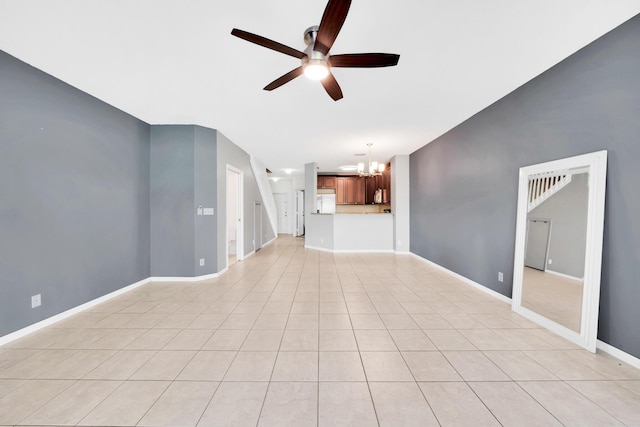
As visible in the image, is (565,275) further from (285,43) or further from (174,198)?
(174,198)

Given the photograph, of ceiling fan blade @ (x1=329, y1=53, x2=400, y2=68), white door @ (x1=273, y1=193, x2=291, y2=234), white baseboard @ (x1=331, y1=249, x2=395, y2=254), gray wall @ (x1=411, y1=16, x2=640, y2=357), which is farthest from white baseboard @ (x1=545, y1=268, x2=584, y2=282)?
white door @ (x1=273, y1=193, x2=291, y2=234)

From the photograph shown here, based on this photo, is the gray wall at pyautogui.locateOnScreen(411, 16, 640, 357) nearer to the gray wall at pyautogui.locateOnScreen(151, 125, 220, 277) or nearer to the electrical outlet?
the gray wall at pyautogui.locateOnScreen(151, 125, 220, 277)

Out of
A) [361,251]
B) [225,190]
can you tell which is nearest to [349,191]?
[361,251]

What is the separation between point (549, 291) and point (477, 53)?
2.42 m

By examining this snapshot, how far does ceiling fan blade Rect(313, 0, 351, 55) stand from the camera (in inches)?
58.2

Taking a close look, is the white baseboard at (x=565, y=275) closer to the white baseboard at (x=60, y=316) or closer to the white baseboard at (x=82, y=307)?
the white baseboard at (x=82, y=307)

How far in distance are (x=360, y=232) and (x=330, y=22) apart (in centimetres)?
587

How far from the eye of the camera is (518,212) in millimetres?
2984

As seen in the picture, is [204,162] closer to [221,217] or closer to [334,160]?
[221,217]

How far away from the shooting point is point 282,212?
1180 cm

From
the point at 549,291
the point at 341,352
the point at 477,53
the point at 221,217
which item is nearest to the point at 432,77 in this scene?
the point at 477,53

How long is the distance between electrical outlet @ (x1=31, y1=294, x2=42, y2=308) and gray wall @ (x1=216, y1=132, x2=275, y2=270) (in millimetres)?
2271

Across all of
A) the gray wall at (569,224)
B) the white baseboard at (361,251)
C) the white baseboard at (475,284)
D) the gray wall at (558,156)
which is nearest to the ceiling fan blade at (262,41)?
the gray wall at (558,156)

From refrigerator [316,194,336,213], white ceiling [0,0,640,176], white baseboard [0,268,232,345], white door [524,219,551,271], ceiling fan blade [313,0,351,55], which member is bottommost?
white baseboard [0,268,232,345]
